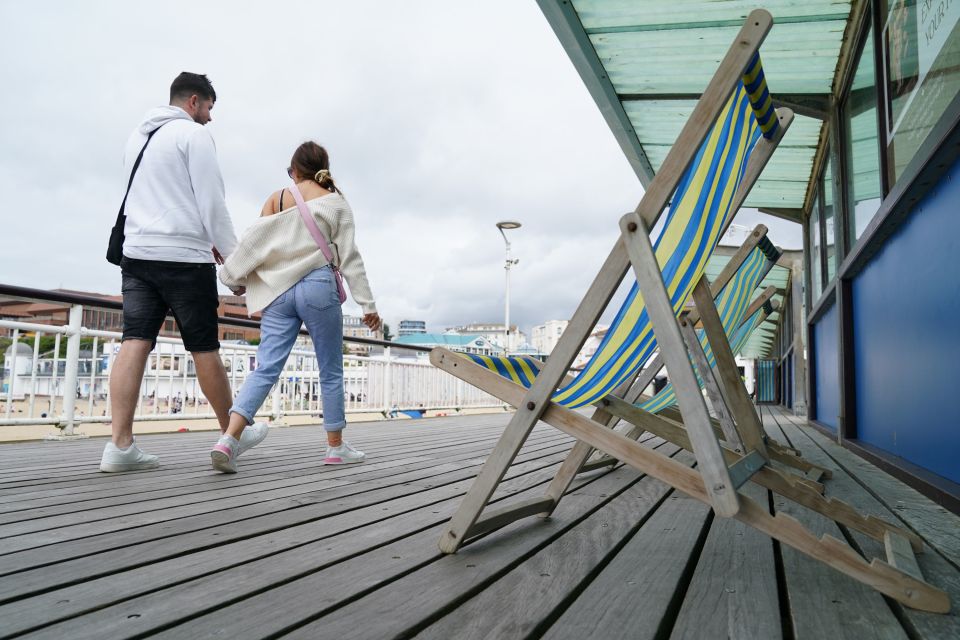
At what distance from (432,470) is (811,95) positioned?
4571mm

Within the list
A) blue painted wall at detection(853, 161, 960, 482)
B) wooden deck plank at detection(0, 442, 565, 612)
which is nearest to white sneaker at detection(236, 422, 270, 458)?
wooden deck plank at detection(0, 442, 565, 612)

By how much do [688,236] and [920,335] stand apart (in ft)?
5.11

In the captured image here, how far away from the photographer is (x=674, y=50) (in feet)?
15.0

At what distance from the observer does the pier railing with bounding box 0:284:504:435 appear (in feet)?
13.5

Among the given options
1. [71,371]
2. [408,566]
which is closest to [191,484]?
[408,566]

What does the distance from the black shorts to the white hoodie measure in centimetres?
5

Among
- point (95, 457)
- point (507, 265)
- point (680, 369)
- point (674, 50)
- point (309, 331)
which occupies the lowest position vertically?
point (95, 457)

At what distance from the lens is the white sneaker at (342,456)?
305 cm

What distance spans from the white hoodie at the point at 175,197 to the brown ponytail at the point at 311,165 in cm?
37

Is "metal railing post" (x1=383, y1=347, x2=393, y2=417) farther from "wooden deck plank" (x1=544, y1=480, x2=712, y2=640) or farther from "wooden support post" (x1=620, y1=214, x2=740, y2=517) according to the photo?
"wooden support post" (x1=620, y1=214, x2=740, y2=517)

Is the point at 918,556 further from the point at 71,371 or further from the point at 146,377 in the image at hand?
the point at 146,377

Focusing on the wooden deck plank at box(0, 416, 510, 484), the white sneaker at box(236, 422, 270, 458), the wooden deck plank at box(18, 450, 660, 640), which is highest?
the white sneaker at box(236, 422, 270, 458)

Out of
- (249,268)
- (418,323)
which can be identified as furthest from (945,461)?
(418,323)

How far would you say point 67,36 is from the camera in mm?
75250
